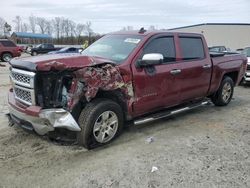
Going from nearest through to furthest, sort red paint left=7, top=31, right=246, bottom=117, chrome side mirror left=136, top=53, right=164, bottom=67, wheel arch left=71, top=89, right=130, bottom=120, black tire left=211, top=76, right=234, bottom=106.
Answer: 1. red paint left=7, top=31, right=246, bottom=117
2. wheel arch left=71, top=89, right=130, bottom=120
3. chrome side mirror left=136, top=53, right=164, bottom=67
4. black tire left=211, top=76, right=234, bottom=106

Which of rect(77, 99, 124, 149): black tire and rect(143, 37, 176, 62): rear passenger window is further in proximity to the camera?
rect(143, 37, 176, 62): rear passenger window

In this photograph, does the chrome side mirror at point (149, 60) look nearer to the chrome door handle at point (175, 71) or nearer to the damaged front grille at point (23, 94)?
the chrome door handle at point (175, 71)

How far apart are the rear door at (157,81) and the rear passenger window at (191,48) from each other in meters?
0.35

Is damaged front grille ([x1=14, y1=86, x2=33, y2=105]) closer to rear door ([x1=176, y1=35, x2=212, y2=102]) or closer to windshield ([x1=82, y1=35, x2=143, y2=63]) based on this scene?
windshield ([x1=82, y1=35, x2=143, y2=63])

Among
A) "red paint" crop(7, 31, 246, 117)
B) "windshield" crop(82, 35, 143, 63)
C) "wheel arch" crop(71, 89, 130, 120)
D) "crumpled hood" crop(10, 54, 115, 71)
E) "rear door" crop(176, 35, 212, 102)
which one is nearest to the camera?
"crumpled hood" crop(10, 54, 115, 71)

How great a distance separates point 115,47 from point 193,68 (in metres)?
1.75

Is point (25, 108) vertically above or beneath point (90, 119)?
above

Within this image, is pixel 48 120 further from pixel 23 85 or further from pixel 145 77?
pixel 145 77

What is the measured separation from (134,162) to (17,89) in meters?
2.11

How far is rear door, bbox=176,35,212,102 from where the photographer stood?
20.9ft

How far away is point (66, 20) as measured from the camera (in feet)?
307

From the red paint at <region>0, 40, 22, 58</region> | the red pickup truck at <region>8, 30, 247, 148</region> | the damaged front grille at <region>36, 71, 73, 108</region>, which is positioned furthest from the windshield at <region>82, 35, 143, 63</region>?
the red paint at <region>0, 40, 22, 58</region>

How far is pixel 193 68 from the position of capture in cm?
656

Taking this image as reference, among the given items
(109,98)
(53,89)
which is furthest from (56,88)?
(109,98)
